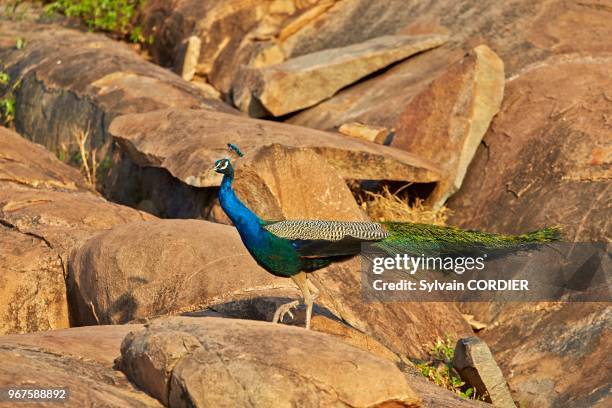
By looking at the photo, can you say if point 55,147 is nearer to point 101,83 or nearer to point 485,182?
point 101,83

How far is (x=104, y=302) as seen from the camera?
28.9 feet

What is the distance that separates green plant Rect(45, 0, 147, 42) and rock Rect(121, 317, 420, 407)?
13.1 meters

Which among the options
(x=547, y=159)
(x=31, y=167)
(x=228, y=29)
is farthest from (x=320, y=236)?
(x=228, y=29)

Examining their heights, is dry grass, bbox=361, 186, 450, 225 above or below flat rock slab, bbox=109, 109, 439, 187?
below

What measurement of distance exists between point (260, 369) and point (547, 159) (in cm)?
651

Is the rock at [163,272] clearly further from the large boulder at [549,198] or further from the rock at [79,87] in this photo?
the rock at [79,87]

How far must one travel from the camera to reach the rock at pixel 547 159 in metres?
10.8

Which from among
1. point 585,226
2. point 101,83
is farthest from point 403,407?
point 101,83

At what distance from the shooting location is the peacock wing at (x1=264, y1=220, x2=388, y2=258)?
7.60m

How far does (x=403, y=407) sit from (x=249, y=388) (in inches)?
32.1

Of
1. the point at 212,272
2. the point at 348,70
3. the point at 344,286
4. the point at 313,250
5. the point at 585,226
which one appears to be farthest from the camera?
the point at 348,70

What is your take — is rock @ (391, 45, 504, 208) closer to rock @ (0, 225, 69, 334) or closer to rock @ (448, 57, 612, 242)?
rock @ (448, 57, 612, 242)

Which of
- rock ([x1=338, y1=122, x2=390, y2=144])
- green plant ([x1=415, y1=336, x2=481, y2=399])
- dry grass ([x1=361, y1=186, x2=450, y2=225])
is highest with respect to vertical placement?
rock ([x1=338, y1=122, x2=390, y2=144])

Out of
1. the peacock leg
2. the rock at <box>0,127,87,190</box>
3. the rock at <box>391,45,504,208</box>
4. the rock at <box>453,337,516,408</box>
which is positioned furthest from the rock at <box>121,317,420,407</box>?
the rock at <box>391,45,504,208</box>
